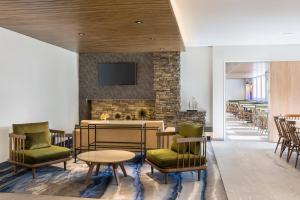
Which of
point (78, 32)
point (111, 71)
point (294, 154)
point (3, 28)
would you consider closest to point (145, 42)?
point (78, 32)

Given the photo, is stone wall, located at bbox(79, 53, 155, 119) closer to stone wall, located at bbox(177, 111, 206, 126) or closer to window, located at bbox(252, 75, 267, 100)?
stone wall, located at bbox(177, 111, 206, 126)

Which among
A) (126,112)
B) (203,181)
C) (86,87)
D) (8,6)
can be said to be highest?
(8,6)

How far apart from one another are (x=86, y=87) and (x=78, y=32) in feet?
11.6

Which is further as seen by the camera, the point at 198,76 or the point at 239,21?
the point at 198,76

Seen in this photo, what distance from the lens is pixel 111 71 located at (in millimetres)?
9164

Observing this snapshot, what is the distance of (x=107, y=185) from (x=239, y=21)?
13.6ft

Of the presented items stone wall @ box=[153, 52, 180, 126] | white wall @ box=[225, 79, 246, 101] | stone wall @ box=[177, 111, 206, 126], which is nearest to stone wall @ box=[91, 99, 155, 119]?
stone wall @ box=[153, 52, 180, 126]

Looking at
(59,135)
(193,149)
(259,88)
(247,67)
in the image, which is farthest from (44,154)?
(259,88)

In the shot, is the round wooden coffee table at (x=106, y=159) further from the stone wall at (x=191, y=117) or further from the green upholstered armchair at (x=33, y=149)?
the stone wall at (x=191, y=117)

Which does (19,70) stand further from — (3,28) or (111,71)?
(111,71)

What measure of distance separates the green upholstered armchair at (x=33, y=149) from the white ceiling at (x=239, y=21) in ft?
10.6

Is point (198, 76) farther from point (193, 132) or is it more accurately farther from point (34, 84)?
point (34, 84)

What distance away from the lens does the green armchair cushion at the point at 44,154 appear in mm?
4770

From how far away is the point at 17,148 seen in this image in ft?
16.9
